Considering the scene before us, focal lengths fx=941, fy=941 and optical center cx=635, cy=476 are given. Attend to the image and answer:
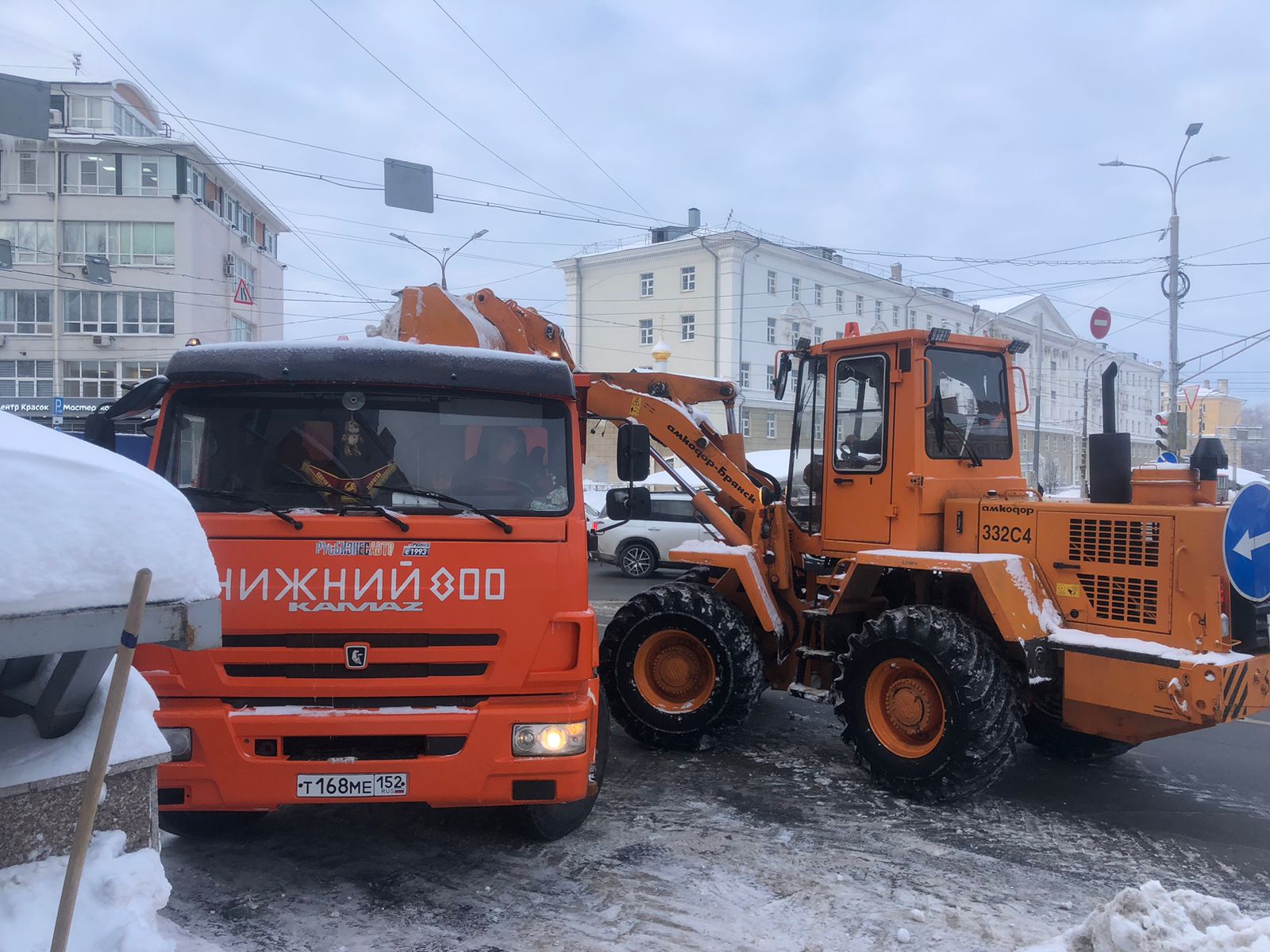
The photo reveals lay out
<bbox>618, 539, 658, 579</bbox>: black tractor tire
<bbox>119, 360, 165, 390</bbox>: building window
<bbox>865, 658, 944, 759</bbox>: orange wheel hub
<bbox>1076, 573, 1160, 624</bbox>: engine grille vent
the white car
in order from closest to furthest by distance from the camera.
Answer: <bbox>1076, 573, 1160, 624</bbox>: engine grille vent, <bbox>865, 658, 944, 759</bbox>: orange wheel hub, the white car, <bbox>618, 539, 658, 579</bbox>: black tractor tire, <bbox>119, 360, 165, 390</bbox>: building window

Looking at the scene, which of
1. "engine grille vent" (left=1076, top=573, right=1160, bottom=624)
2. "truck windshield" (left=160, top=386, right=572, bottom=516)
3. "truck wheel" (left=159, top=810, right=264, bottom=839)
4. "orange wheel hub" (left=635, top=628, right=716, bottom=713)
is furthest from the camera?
"orange wheel hub" (left=635, top=628, right=716, bottom=713)

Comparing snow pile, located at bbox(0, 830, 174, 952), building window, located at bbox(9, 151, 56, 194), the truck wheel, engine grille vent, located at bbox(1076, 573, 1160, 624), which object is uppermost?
building window, located at bbox(9, 151, 56, 194)

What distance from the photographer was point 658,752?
6.29 meters

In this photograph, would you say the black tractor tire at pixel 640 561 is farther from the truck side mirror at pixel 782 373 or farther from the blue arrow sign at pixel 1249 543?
the blue arrow sign at pixel 1249 543

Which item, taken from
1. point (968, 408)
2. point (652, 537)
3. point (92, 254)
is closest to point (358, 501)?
point (968, 408)

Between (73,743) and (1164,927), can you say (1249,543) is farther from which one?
(73,743)

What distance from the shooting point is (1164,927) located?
3.20 m

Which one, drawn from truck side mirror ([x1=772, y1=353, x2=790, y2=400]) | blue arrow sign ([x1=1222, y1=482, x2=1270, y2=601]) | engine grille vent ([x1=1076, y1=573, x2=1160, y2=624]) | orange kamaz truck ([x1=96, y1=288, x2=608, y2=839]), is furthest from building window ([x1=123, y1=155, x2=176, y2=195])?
blue arrow sign ([x1=1222, y1=482, x2=1270, y2=601])

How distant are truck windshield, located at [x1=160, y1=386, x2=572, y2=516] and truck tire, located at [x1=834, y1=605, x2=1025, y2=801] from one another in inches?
92.8

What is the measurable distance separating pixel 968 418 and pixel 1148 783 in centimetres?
256

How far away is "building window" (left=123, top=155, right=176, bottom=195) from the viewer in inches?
1476

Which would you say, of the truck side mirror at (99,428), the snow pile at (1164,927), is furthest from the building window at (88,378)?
the snow pile at (1164,927)

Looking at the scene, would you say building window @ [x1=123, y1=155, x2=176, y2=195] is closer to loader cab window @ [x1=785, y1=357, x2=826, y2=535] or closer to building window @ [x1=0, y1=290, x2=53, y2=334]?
building window @ [x1=0, y1=290, x2=53, y2=334]

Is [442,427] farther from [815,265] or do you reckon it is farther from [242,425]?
[815,265]
